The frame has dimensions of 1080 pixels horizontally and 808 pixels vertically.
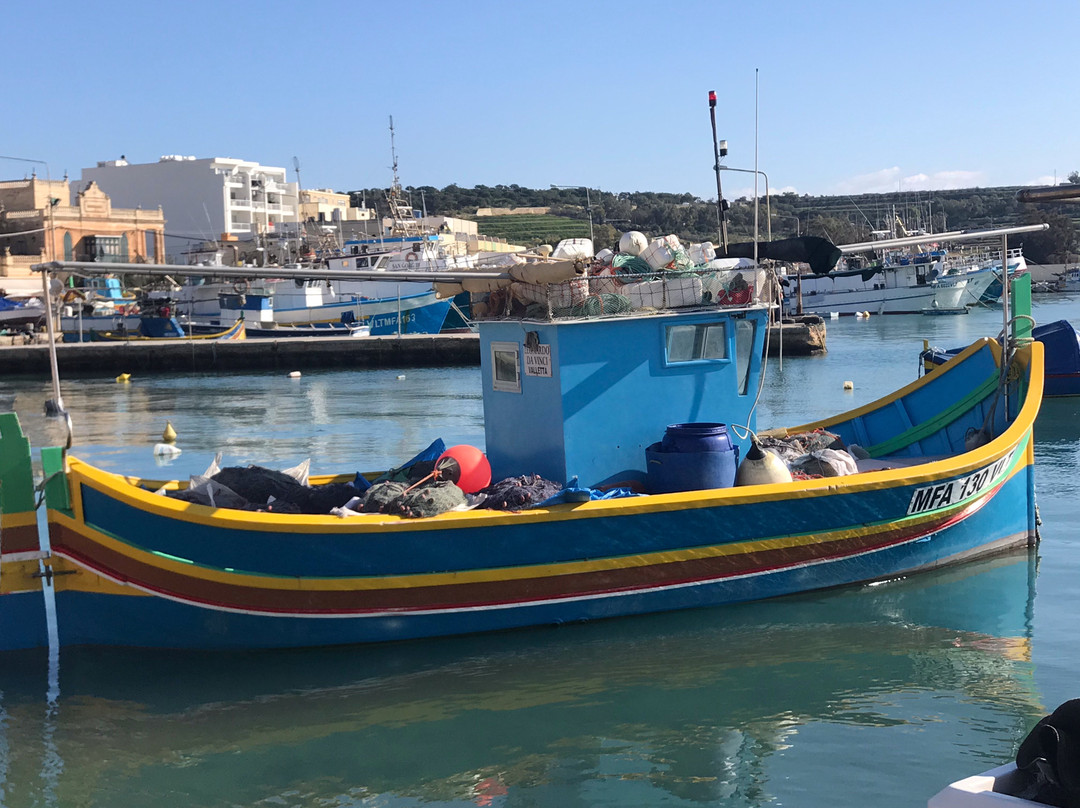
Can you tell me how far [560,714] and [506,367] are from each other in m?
3.02

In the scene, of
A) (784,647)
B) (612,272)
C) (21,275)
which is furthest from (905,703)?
(21,275)

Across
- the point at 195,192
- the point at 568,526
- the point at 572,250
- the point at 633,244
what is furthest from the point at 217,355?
Result: the point at 195,192

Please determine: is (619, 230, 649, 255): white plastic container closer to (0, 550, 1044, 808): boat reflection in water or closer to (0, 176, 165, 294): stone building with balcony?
(0, 550, 1044, 808): boat reflection in water

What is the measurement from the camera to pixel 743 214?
10825 centimetres

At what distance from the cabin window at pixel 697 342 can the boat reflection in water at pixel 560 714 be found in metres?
1.93

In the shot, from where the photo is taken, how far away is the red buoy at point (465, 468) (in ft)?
24.9

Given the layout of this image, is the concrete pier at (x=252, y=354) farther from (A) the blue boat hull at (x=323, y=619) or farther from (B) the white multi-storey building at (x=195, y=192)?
(B) the white multi-storey building at (x=195, y=192)

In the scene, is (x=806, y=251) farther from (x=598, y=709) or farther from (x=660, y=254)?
(x=598, y=709)

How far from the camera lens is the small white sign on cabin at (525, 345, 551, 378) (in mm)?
7750

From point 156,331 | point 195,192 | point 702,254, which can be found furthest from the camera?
point 195,192

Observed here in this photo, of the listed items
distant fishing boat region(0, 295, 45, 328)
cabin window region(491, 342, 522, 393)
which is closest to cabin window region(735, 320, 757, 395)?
cabin window region(491, 342, 522, 393)

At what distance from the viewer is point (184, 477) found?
558 inches

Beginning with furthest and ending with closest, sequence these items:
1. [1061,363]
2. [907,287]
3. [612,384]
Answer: [907,287]
[1061,363]
[612,384]

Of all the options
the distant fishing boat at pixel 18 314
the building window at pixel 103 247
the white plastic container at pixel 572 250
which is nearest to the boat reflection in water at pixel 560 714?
the white plastic container at pixel 572 250
